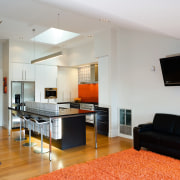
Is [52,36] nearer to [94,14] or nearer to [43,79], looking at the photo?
[43,79]

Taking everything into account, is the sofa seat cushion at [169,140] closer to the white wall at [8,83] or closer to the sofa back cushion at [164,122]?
the sofa back cushion at [164,122]

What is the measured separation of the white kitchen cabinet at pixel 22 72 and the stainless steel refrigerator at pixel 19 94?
0.15m

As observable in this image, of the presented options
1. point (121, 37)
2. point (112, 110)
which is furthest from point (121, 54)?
point (112, 110)

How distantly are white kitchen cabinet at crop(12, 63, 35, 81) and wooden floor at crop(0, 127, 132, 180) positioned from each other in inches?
98.4

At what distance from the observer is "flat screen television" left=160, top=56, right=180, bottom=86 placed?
4045 mm

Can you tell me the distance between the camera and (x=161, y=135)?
158 inches

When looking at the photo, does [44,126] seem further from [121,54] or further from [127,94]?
[121,54]

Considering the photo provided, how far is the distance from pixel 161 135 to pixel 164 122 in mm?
432

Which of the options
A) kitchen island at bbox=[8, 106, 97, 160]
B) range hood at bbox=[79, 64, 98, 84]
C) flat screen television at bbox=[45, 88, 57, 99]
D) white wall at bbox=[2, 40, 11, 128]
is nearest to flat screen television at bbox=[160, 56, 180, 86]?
kitchen island at bbox=[8, 106, 97, 160]

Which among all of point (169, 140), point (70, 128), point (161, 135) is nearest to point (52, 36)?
point (70, 128)

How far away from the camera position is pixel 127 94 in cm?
558

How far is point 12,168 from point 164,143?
9.76 ft

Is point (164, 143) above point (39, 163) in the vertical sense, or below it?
above

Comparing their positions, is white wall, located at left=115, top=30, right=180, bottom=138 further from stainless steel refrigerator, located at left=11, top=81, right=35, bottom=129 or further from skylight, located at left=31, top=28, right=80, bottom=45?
stainless steel refrigerator, located at left=11, top=81, right=35, bottom=129
